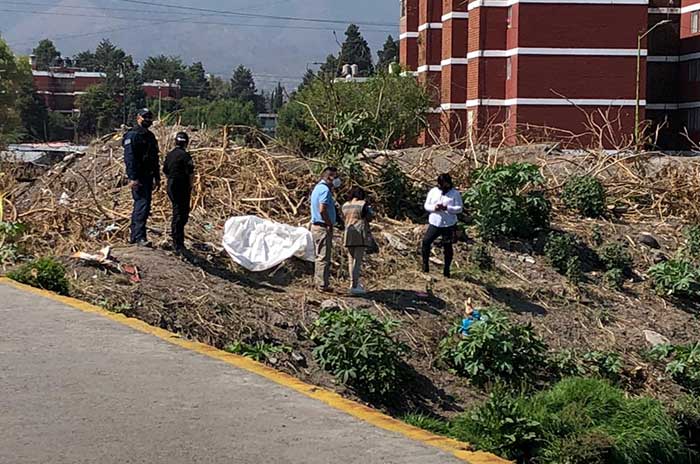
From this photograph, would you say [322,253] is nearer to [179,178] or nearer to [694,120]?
[179,178]

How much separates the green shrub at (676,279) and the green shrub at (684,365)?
8.23 feet

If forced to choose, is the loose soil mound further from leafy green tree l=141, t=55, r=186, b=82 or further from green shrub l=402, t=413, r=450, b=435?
leafy green tree l=141, t=55, r=186, b=82

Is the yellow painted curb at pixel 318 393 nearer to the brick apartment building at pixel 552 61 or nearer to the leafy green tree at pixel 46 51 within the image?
the brick apartment building at pixel 552 61

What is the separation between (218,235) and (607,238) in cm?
736

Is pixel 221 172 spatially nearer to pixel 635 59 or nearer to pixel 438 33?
pixel 635 59

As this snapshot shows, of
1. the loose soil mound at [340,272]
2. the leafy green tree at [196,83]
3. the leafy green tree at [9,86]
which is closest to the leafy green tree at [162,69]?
the leafy green tree at [196,83]

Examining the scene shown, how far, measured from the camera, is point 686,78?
60375 mm

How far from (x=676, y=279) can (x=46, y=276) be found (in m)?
10.3

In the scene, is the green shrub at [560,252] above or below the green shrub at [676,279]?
above

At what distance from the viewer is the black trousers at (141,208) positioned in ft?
46.5

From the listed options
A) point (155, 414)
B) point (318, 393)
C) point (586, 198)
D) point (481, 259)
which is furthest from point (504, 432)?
point (586, 198)

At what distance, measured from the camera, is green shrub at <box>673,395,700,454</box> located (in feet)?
37.5

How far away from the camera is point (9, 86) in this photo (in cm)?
7112

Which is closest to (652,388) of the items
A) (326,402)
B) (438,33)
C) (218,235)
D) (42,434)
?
(218,235)
